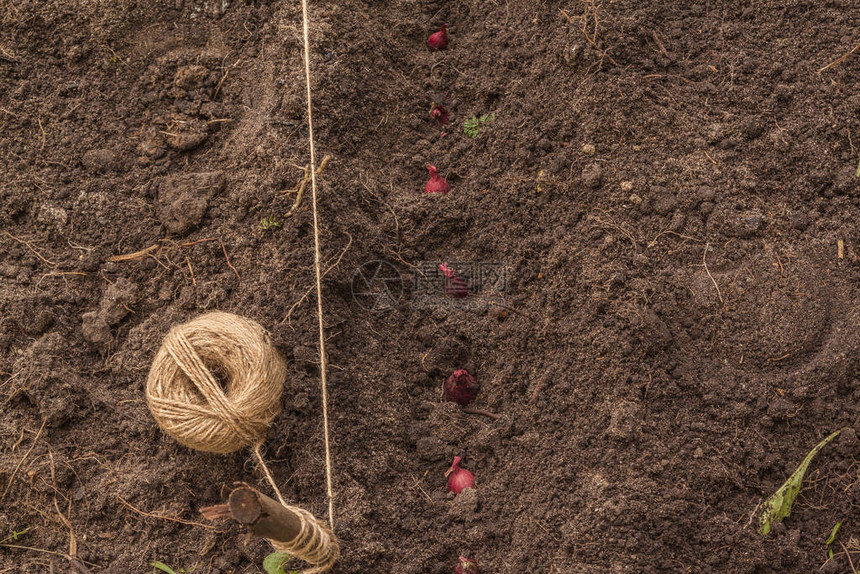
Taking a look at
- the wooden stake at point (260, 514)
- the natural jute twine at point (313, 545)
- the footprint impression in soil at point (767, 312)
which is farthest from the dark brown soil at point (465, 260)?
the wooden stake at point (260, 514)

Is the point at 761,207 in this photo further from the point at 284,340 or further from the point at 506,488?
the point at 284,340

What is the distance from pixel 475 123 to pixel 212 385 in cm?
143

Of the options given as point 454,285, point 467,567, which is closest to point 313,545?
point 467,567

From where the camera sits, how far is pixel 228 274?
2650 mm

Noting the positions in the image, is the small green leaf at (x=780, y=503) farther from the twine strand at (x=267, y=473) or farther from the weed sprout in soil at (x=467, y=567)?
the twine strand at (x=267, y=473)

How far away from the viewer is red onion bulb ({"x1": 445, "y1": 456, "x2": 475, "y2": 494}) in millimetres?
2416

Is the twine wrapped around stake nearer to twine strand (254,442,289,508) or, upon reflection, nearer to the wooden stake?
twine strand (254,442,289,508)

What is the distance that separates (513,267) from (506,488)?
2.55ft

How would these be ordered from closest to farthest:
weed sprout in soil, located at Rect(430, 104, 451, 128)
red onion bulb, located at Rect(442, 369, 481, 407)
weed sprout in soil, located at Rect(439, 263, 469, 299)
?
red onion bulb, located at Rect(442, 369, 481, 407)
weed sprout in soil, located at Rect(439, 263, 469, 299)
weed sprout in soil, located at Rect(430, 104, 451, 128)

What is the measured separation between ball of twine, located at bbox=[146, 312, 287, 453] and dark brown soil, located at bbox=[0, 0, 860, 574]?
0.61ft

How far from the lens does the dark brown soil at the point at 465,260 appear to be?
2.27m

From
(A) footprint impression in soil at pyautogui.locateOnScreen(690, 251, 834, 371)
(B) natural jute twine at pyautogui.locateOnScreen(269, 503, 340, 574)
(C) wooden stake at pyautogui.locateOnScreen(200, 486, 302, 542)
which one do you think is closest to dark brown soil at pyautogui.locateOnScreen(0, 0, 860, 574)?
(A) footprint impression in soil at pyautogui.locateOnScreen(690, 251, 834, 371)

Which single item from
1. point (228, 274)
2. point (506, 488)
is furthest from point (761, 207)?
point (228, 274)

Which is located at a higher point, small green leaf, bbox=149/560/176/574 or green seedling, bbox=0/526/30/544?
small green leaf, bbox=149/560/176/574
